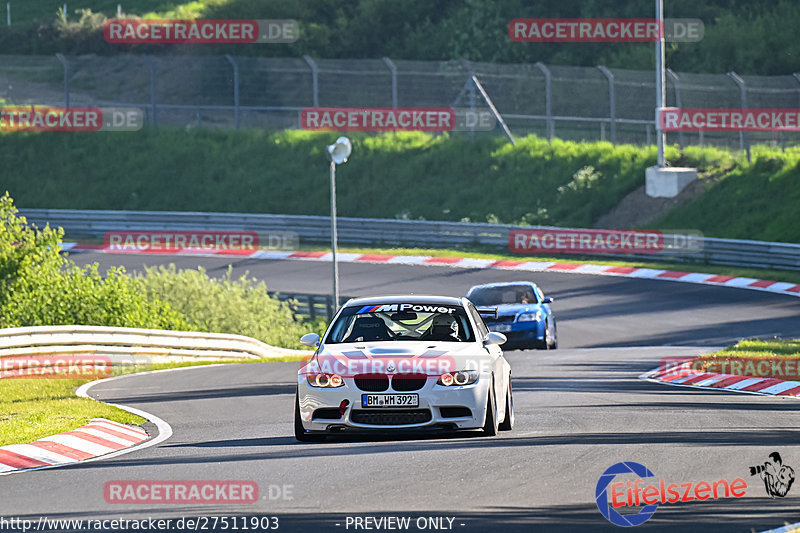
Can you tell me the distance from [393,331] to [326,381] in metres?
1.37

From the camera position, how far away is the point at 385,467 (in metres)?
11.8

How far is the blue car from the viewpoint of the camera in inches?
1048

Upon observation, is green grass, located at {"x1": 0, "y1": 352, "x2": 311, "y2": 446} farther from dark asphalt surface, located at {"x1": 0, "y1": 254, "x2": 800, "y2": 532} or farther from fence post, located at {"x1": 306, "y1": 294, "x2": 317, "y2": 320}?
fence post, located at {"x1": 306, "y1": 294, "x2": 317, "y2": 320}

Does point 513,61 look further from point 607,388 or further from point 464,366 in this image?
point 464,366

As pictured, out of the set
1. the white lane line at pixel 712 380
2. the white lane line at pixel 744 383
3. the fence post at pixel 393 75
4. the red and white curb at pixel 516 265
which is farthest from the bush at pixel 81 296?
the fence post at pixel 393 75

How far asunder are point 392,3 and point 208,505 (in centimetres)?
5965

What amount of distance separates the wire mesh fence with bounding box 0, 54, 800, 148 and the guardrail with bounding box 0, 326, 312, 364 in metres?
18.9

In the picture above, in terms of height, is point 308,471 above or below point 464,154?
below

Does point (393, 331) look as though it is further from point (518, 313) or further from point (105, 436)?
point (518, 313)

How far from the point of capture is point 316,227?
46969mm

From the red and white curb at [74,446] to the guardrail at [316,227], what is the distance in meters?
26.8

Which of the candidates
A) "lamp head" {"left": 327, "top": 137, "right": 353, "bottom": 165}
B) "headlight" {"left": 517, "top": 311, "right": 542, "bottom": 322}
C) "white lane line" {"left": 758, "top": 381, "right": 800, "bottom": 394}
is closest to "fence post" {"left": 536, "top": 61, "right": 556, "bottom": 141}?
"lamp head" {"left": 327, "top": 137, "right": 353, "bottom": 165}

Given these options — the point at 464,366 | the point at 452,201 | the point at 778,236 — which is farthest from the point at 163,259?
the point at 464,366

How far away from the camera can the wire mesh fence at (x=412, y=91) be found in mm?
44781
